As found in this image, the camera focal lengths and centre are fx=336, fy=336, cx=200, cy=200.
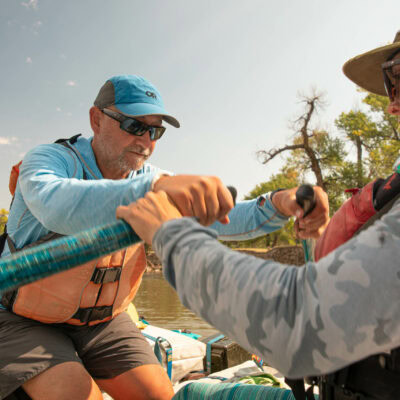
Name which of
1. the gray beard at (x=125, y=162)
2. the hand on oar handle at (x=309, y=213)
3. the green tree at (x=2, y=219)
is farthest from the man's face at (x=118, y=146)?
the green tree at (x=2, y=219)

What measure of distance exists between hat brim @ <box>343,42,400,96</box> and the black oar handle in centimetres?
89

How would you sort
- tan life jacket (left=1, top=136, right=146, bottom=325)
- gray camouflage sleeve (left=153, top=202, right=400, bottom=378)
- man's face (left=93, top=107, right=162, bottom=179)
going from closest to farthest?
1. gray camouflage sleeve (left=153, top=202, right=400, bottom=378)
2. tan life jacket (left=1, top=136, right=146, bottom=325)
3. man's face (left=93, top=107, right=162, bottom=179)

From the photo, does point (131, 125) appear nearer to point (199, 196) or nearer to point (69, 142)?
point (69, 142)

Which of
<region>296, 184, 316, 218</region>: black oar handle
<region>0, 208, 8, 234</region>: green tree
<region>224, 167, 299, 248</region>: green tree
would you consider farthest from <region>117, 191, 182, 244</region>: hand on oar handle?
<region>224, 167, 299, 248</region>: green tree

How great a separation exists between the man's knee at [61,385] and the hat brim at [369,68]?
247 centimetres

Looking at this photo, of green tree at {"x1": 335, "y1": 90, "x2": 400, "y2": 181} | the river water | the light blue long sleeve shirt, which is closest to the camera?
the light blue long sleeve shirt

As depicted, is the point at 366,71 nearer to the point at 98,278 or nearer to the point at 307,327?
the point at 307,327

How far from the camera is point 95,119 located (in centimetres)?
250

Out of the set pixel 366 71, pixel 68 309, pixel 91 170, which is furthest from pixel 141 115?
pixel 366 71

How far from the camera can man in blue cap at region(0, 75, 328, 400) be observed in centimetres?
132

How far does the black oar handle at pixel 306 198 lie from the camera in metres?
1.61

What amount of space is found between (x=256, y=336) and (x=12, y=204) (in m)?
1.90

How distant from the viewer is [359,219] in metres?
1.34

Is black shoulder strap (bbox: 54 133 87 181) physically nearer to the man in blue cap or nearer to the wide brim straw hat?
the man in blue cap
